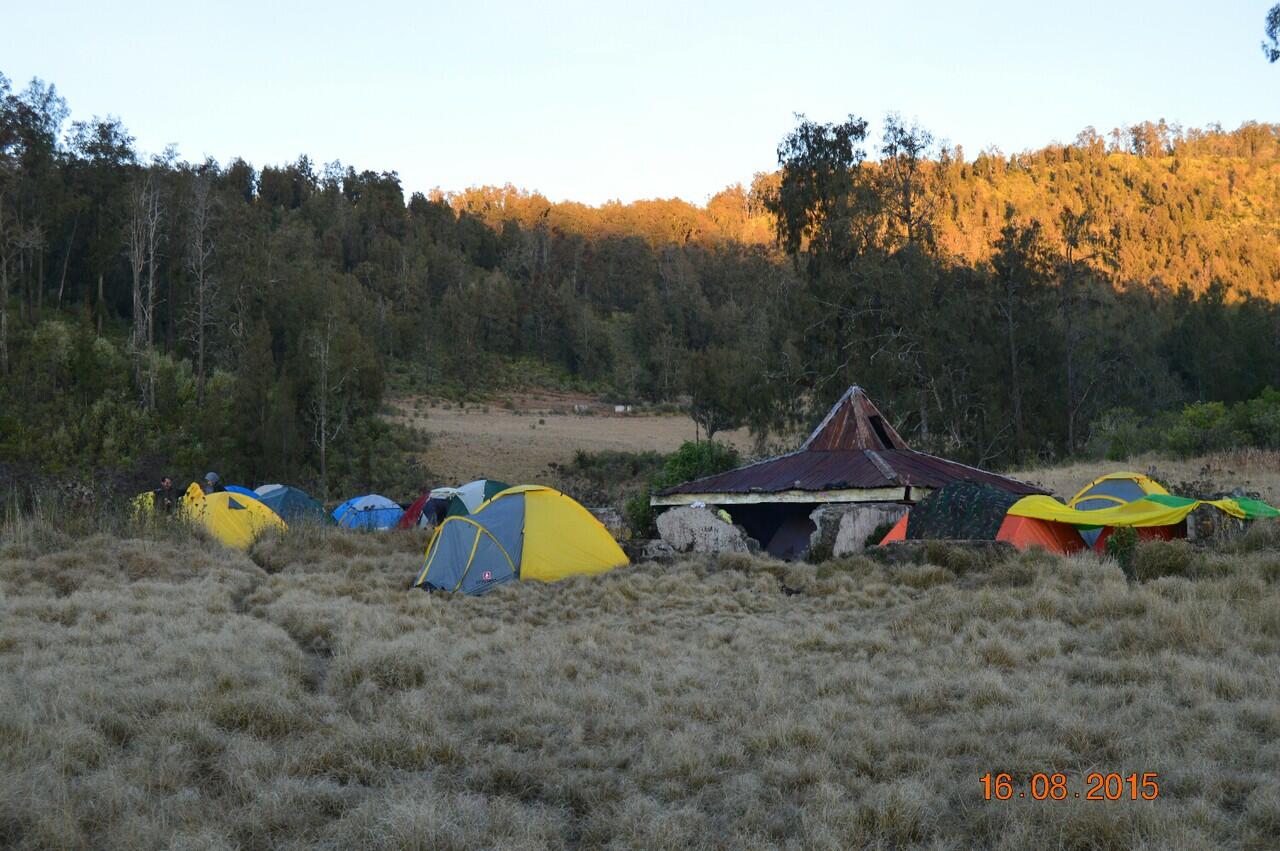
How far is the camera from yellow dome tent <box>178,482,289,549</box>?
52.9 feet

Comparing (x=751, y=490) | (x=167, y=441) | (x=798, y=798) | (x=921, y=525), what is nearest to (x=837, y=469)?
(x=751, y=490)

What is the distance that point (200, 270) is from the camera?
3784 cm

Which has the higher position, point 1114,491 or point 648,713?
point 1114,491

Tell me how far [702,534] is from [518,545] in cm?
338

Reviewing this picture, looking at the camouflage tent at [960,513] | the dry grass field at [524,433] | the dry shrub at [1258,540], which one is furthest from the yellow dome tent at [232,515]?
the dry grass field at [524,433]

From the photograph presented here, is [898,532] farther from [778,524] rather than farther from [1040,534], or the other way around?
[778,524]

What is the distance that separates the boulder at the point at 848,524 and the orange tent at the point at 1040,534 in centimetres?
211

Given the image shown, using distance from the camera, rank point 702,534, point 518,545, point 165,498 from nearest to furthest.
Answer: point 518,545 < point 702,534 < point 165,498

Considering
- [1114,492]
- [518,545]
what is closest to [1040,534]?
[1114,492]

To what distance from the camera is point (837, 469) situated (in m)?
16.3

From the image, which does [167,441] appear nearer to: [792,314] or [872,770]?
[792,314]

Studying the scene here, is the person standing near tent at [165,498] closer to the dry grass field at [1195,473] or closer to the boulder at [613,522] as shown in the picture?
the boulder at [613,522]

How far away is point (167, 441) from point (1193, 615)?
29.4 meters

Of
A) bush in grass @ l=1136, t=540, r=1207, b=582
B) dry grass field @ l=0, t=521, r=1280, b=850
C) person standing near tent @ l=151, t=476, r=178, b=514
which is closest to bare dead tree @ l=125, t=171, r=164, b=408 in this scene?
person standing near tent @ l=151, t=476, r=178, b=514
